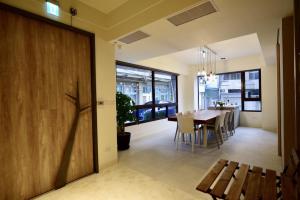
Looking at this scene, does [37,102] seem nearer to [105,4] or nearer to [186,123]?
[105,4]

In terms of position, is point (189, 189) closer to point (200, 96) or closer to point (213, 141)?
point (213, 141)

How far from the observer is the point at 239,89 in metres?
6.66

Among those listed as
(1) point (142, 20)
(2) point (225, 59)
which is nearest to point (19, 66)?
(1) point (142, 20)

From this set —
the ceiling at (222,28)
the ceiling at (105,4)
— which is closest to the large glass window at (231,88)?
the ceiling at (222,28)

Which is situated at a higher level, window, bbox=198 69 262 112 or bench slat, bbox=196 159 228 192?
window, bbox=198 69 262 112

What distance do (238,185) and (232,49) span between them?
4.99m

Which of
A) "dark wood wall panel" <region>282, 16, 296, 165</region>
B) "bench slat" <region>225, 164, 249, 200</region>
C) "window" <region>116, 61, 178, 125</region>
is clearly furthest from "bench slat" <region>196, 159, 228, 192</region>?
"window" <region>116, 61, 178, 125</region>

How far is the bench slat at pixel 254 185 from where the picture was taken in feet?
4.33

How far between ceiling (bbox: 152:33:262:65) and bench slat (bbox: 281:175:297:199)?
150 inches

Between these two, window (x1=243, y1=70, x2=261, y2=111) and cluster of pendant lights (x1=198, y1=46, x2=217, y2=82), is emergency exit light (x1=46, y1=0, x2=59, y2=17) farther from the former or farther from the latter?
window (x1=243, y1=70, x2=261, y2=111)

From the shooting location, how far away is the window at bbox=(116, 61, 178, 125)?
4938 millimetres

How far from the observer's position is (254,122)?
6.23m

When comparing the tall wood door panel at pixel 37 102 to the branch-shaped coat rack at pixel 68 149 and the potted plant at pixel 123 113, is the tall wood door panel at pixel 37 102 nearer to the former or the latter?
the branch-shaped coat rack at pixel 68 149

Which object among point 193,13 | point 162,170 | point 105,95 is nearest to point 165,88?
point 105,95
